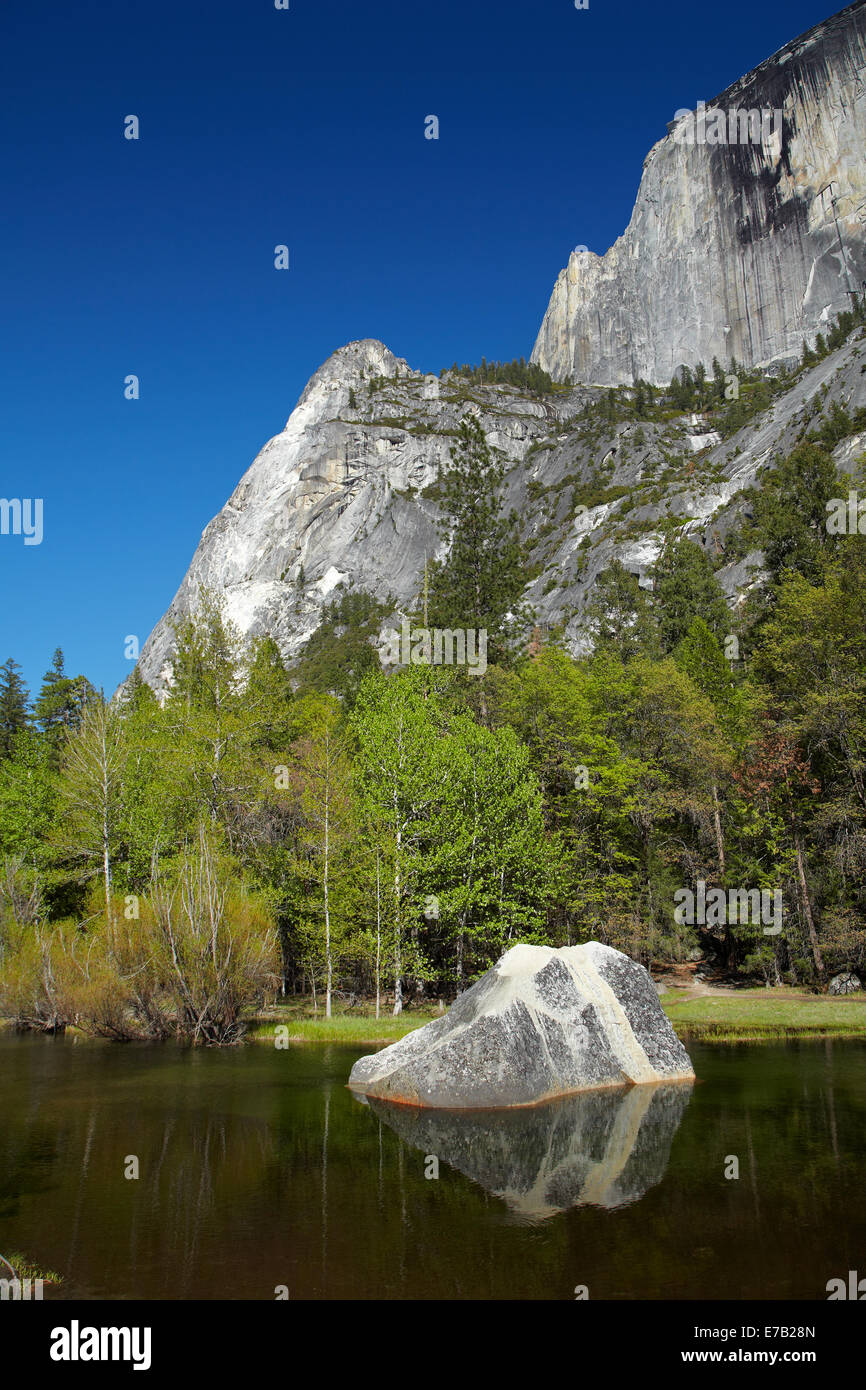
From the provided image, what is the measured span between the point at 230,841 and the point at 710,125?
8017 inches

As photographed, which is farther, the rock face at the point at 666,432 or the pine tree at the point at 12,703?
the rock face at the point at 666,432

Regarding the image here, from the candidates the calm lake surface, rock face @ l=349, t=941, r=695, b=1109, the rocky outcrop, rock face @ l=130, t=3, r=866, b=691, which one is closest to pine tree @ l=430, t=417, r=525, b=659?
the rocky outcrop

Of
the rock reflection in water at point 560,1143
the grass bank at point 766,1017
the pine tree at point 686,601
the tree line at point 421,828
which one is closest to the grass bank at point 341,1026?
the tree line at point 421,828

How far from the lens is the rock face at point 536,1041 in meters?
18.7

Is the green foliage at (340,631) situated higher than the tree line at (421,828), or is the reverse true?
the green foliage at (340,631)

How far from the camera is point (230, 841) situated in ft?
117

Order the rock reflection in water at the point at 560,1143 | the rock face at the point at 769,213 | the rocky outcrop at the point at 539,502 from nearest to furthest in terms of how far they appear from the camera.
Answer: the rock reflection in water at the point at 560,1143 → the rocky outcrop at the point at 539,502 → the rock face at the point at 769,213

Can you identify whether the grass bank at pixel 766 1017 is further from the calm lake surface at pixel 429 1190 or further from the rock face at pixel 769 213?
the rock face at pixel 769 213

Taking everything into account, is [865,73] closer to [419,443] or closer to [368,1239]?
[419,443]

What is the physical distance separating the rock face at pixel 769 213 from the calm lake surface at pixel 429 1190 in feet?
570

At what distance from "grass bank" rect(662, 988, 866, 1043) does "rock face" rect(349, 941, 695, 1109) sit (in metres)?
6.94

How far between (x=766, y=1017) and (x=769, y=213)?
178757 millimetres

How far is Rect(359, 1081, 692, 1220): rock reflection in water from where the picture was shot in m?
13.0
